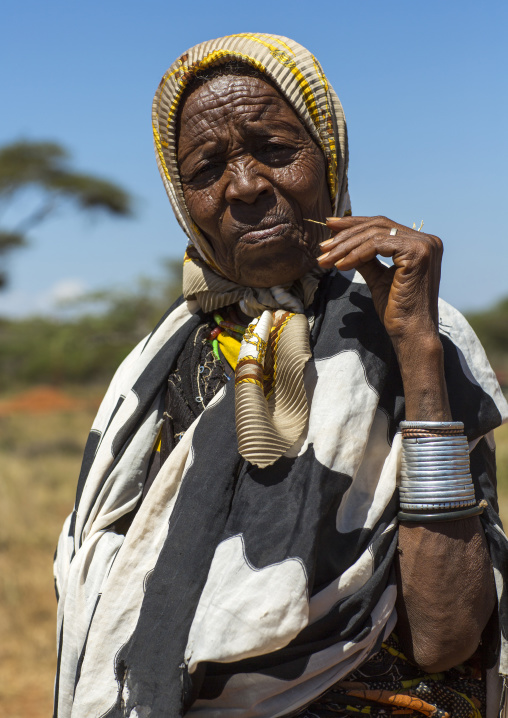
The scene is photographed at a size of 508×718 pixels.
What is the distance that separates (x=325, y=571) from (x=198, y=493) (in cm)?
35

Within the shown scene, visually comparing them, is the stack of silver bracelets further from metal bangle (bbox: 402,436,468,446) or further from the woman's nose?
the woman's nose

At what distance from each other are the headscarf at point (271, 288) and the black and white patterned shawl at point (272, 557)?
65 mm

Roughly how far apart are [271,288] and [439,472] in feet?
2.19

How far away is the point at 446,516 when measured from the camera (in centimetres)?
174

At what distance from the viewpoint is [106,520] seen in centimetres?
203

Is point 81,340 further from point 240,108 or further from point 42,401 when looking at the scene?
point 240,108

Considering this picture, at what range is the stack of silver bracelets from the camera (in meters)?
1.74

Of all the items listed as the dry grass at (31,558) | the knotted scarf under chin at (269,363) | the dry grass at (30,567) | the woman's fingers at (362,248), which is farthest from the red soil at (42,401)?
the woman's fingers at (362,248)

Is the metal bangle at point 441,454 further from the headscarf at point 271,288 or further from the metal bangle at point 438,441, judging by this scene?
the headscarf at point 271,288

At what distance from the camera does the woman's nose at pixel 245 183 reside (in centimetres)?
192

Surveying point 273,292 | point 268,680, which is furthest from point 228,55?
→ point 268,680

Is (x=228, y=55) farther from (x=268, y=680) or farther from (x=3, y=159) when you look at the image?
(x=3, y=159)

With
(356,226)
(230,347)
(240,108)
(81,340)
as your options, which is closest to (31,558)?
(230,347)

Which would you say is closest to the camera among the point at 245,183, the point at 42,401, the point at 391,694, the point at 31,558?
the point at 391,694
